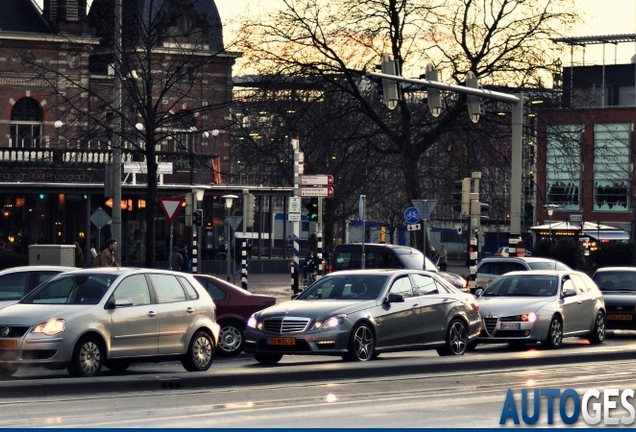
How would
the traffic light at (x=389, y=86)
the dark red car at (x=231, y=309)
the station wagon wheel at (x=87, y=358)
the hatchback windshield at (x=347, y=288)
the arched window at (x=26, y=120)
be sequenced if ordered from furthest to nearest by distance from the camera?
the arched window at (x=26, y=120)
the traffic light at (x=389, y=86)
the dark red car at (x=231, y=309)
the hatchback windshield at (x=347, y=288)
the station wagon wheel at (x=87, y=358)

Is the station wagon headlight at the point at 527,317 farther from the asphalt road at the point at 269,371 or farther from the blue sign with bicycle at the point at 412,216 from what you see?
the blue sign with bicycle at the point at 412,216

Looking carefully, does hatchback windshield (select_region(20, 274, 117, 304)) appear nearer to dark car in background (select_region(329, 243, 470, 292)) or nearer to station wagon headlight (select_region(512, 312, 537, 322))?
station wagon headlight (select_region(512, 312, 537, 322))

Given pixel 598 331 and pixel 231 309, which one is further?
pixel 598 331

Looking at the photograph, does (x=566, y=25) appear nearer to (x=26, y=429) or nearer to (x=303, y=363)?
(x=303, y=363)

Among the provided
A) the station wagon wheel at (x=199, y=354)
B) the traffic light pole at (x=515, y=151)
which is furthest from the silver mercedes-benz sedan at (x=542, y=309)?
the station wagon wheel at (x=199, y=354)

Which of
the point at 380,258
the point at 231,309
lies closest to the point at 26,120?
the point at 380,258

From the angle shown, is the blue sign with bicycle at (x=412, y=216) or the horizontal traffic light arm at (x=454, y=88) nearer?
the horizontal traffic light arm at (x=454, y=88)

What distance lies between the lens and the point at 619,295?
99.8 feet

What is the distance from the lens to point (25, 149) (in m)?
60.2

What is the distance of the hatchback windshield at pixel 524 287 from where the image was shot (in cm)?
2600

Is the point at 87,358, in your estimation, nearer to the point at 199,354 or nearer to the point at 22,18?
the point at 199,354

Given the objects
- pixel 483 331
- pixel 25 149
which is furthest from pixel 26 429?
pixel 25 149

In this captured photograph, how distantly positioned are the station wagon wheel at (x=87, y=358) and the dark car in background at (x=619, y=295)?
1532 centimetres

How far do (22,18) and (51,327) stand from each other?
61158 mm
